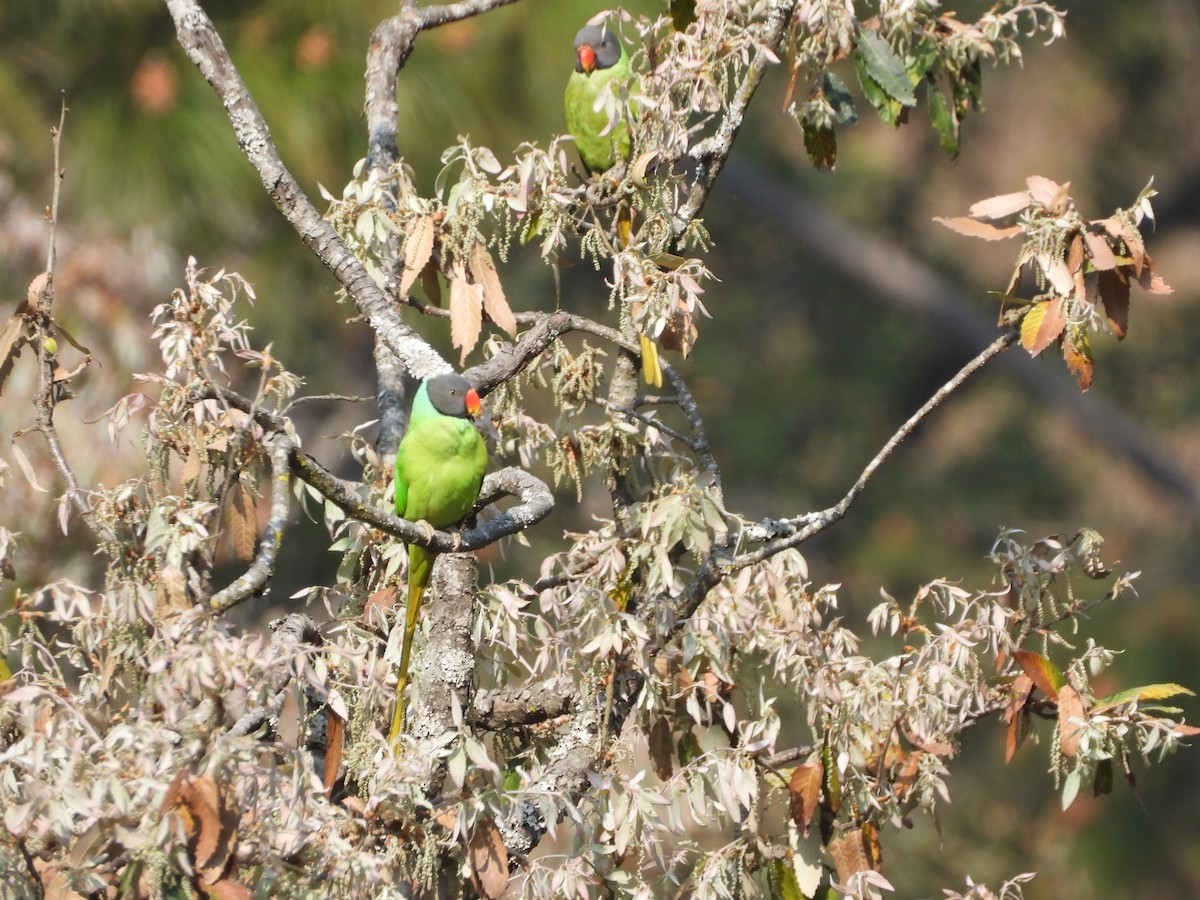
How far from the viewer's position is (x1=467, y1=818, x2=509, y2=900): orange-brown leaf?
1.31 meters

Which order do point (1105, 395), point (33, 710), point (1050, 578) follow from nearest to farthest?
point (33, 710)
point (1050, 578)
point (1105, 395)

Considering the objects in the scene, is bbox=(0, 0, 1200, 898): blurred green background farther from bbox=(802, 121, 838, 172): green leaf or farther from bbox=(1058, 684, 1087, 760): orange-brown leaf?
bbox=(1058, 684, 1087, 760): orange-brown leaf

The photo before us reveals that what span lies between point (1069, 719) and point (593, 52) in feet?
4.19

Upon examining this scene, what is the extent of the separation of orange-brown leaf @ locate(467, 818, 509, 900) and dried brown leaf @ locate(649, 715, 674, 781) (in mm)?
283

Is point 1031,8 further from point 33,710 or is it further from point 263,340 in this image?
point 263,340

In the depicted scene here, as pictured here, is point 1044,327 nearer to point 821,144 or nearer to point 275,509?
point 821,144

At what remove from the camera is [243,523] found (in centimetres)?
138

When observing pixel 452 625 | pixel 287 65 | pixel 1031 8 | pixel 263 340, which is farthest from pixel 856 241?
pixel 452 625

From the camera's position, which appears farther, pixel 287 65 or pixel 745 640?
pixel 287 65

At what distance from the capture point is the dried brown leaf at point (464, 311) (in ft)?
4.81

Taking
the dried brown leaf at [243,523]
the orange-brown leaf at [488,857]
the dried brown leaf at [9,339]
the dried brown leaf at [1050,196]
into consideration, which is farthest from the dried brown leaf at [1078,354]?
the dried brown leaf at [9,339]

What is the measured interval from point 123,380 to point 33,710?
196 cm

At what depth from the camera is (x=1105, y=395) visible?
6.13 meters

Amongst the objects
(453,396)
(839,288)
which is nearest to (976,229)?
(453,396)
